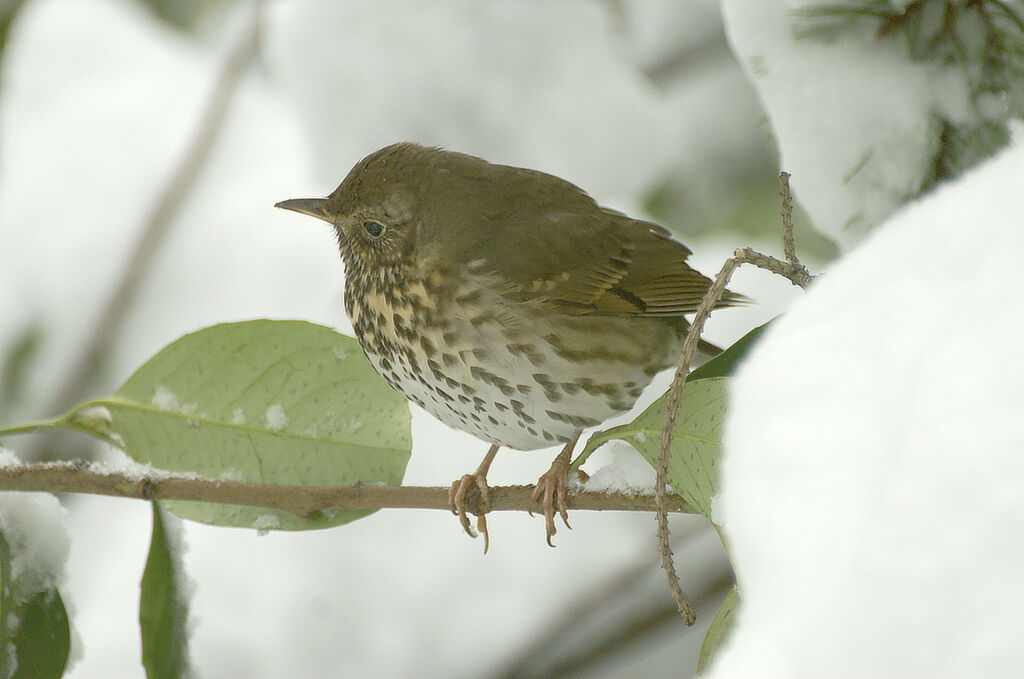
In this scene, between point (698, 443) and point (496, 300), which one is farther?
point (496, 300)

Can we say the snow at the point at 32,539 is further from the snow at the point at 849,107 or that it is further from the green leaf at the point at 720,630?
the snow at the point at 849,107

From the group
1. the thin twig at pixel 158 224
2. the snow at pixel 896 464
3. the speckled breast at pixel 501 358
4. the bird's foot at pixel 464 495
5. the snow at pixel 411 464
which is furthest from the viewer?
the thin twig at pixel 158 224

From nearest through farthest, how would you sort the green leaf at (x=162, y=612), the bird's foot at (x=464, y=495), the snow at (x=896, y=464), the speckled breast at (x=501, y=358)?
the snow at (x=896, y=464)
the green leaf at (x=162, y=612)
the bird's foot at (x=464, y=495)
the speckled breast at (x=501, y=358)

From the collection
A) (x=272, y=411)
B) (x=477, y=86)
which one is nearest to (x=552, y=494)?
(x=272, y=411)

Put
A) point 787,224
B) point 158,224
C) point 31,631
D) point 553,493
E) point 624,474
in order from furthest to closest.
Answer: point 158,224
point 553,493
point 31,631
point 624,474
point 787,224

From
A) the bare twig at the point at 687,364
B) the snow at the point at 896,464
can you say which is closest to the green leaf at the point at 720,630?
the bare twig at the point at 687,364

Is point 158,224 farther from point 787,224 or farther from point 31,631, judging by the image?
point 787,224

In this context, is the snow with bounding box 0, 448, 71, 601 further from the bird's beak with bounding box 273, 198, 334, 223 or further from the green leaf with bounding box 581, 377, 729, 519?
the green leaf with bounding box 581, 377, 729, 519

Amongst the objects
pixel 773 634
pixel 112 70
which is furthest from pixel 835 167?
pixel 112 70
